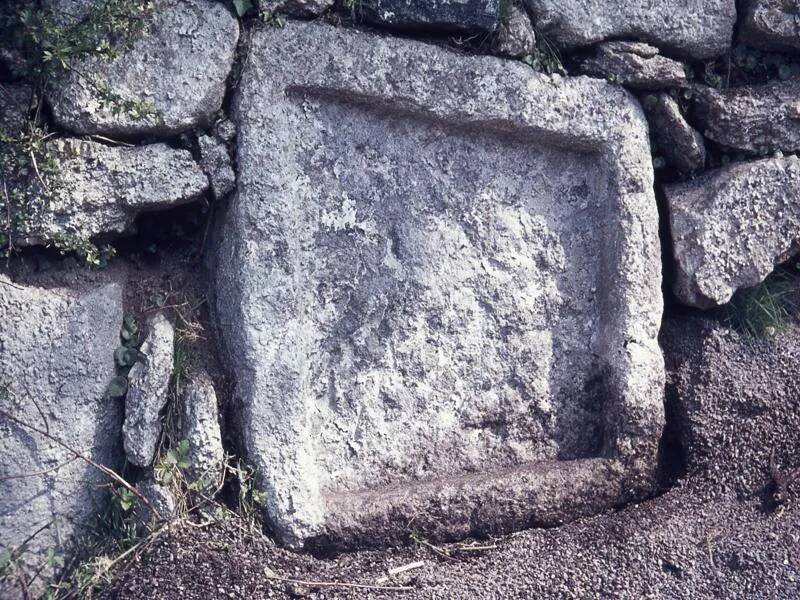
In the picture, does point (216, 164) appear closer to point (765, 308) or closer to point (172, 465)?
point (172, 465)

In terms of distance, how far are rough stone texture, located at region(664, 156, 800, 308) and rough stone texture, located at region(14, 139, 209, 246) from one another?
1348 millimetres

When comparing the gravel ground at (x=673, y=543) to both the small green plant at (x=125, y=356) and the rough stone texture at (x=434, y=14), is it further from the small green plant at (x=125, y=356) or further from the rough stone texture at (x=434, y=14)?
the rough stone texture at (x=434, y=14)

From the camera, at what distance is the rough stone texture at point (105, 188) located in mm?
2078

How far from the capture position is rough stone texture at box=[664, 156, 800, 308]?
2.56 metres

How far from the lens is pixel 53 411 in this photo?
214 centimetres

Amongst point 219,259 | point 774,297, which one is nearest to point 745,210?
point 774,297

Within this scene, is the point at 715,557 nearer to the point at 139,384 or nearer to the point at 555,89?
the point at 555,89

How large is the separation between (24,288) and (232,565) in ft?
2.65

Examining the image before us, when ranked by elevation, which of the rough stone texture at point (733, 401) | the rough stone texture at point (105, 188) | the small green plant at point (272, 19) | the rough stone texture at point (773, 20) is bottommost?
the rough stone texture at point (733, 401)

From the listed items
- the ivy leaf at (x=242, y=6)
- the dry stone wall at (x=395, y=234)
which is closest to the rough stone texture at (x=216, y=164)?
the dry stone wall at (x=395, y=234)

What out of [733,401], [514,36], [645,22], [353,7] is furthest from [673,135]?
[353,7]

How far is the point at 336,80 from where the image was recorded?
7.37 feet

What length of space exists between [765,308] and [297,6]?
158 cm

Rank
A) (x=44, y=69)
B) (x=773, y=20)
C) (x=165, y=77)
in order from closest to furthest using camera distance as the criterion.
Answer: (x=44, y=69) → (x=165, y=77) → (x=773, y=20)
